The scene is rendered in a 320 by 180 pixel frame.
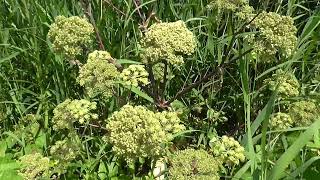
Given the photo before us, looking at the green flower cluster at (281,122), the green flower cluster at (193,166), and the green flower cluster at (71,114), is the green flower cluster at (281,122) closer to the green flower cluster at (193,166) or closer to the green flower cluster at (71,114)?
the green flower cluster at (193,166)

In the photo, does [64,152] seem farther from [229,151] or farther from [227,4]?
[227,4]

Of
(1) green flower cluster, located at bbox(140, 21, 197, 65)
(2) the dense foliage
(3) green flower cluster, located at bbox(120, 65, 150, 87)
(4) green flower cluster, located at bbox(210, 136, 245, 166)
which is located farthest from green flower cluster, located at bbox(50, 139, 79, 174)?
(4) green flower cluster, located at bbox(210, 136, 245, 166)

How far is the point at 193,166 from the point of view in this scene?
2.17 m

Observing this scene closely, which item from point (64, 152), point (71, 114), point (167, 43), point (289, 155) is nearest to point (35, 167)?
point (64, 152)

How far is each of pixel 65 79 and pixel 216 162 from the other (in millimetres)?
1780

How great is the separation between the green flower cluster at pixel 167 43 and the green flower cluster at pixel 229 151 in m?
0.51

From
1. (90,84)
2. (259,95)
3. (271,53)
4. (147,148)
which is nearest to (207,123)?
(259,95)

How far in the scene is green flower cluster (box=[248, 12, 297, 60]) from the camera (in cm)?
280

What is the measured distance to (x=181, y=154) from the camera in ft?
7.28

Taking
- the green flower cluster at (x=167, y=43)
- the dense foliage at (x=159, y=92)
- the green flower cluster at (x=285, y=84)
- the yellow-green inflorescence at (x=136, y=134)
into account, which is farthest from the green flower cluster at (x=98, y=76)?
the green flower cluster at (x=285, y=84)

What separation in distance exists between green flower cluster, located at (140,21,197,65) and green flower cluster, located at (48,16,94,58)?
44cm

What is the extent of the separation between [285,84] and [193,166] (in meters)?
1.01

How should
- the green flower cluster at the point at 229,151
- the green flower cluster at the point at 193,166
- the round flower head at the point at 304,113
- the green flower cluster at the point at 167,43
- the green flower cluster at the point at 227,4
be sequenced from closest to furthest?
the green flower cluster at the point at 193,166, the green flower cluster at the point at 229,151, the green flower cluster at the point at 167,43, the round flower head at the point at 304,113, the green flower cluster at the point at 227,4

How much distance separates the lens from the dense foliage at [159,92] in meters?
2.39
